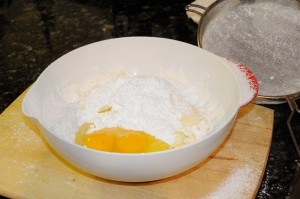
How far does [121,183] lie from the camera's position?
2.30ft

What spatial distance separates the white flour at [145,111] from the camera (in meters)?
0.72

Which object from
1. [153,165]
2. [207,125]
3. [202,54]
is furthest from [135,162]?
[202,54]

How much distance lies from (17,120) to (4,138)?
6 centimetres

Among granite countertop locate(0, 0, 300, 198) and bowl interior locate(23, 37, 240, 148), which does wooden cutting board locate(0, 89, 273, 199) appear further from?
granite countertop locate(0, 0, 300, 198)

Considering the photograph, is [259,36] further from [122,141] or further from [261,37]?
[122,141]

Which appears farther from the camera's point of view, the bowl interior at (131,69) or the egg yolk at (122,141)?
the bowl interior at (131,69)

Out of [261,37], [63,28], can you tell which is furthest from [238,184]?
[63,28]

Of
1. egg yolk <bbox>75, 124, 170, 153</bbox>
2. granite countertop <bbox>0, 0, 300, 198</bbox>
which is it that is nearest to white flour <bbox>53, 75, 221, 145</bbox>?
egg yolk <bbox>75, 124, 170, 153</bbox>

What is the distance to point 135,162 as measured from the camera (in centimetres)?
58

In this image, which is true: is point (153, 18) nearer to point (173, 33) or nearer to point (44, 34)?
point (173, 33)

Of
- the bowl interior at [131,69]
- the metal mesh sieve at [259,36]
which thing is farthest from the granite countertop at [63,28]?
the bowl interior at [131,69]

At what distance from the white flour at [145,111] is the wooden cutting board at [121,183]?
0.23ft

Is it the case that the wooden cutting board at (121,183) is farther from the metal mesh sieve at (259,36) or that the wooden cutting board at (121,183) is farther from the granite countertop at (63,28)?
the metal mesh sieve at (259,36)

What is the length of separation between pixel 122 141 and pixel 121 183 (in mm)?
87
